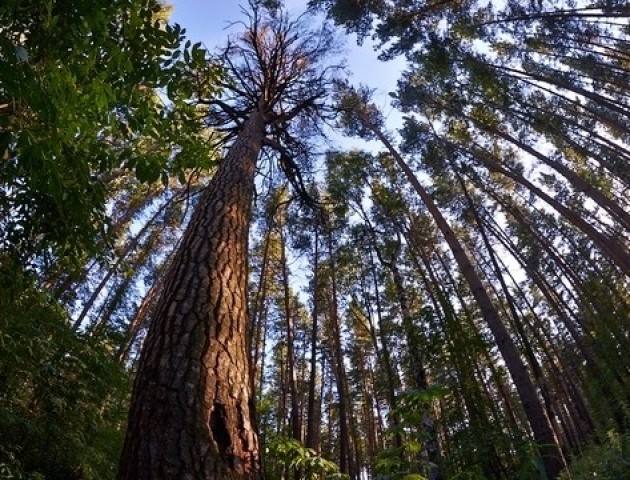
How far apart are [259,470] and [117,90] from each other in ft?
5.71

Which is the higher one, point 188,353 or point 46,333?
point 46,333

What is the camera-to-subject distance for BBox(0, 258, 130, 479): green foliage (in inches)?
142

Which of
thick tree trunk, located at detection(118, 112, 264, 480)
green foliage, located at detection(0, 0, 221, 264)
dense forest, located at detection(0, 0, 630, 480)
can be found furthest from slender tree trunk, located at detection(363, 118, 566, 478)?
green foliage, located at detection(0, 0, 221, 264)

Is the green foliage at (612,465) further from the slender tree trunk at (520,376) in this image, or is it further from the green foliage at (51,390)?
the green foliage at (51,390)

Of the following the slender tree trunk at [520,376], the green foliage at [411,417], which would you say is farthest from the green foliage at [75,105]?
the slender tree trunk at [520,376]

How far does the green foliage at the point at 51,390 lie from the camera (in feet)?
11.8

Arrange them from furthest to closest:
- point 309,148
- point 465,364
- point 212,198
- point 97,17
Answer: point 465,364, point 309,148, point 212,198, point 97,17

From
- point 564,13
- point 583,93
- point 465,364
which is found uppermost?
point 564,13

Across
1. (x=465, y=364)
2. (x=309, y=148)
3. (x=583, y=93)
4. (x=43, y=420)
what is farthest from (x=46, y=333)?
(x=583, y=93)

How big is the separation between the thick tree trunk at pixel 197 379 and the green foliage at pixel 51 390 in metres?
1.22

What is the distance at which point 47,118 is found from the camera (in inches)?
56.2

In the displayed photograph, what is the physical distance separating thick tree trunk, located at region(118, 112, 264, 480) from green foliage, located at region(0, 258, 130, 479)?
1.22 meters

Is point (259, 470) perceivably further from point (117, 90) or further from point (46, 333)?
point (46, 333)

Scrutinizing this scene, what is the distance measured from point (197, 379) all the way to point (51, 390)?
3.72 m
